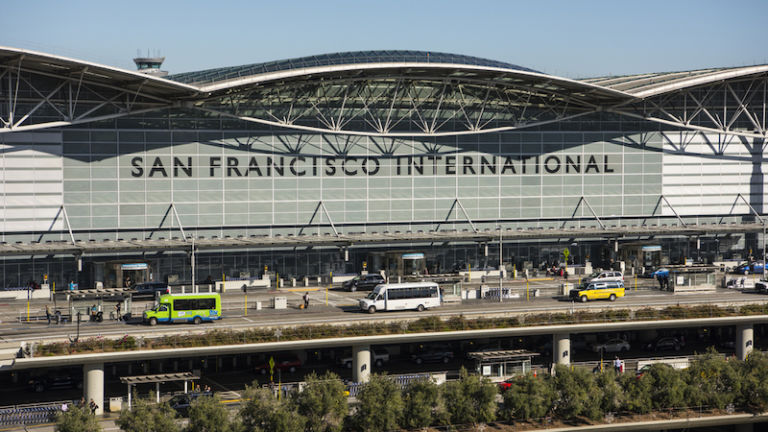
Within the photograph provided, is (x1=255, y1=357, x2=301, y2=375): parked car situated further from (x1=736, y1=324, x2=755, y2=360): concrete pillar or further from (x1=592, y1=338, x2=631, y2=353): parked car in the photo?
(x1=736, y1=324, x2=755, y2=360): concrete pillar

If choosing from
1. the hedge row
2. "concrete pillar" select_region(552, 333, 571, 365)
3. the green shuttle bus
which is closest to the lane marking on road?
the hedge row

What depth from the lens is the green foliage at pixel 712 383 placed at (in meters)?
56.7

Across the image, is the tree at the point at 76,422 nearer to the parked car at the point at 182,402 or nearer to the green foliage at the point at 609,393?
the parked car at the point at 182,402

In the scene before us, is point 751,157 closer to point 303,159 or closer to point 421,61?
point 421,61

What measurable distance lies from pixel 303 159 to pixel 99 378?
3776cm

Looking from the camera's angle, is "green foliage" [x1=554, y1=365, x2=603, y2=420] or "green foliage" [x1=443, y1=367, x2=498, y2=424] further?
"green foliage" [x1=554, y1=365, x2=603, y2=420]

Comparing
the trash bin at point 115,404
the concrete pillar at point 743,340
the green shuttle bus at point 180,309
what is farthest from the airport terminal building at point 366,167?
the trash bin at point 115,404

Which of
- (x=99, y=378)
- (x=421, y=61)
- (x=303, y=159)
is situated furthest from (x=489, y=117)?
(x=99, y=378)

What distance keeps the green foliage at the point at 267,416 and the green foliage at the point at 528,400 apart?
11.8m

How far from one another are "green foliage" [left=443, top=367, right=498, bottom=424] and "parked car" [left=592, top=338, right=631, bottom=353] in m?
17.8

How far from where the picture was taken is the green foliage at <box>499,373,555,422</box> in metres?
53.2

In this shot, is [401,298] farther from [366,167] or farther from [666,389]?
[366,167]

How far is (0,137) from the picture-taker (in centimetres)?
7881

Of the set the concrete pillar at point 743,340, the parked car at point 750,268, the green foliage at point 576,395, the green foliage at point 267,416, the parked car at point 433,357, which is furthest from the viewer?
the parked car at point 750,268
